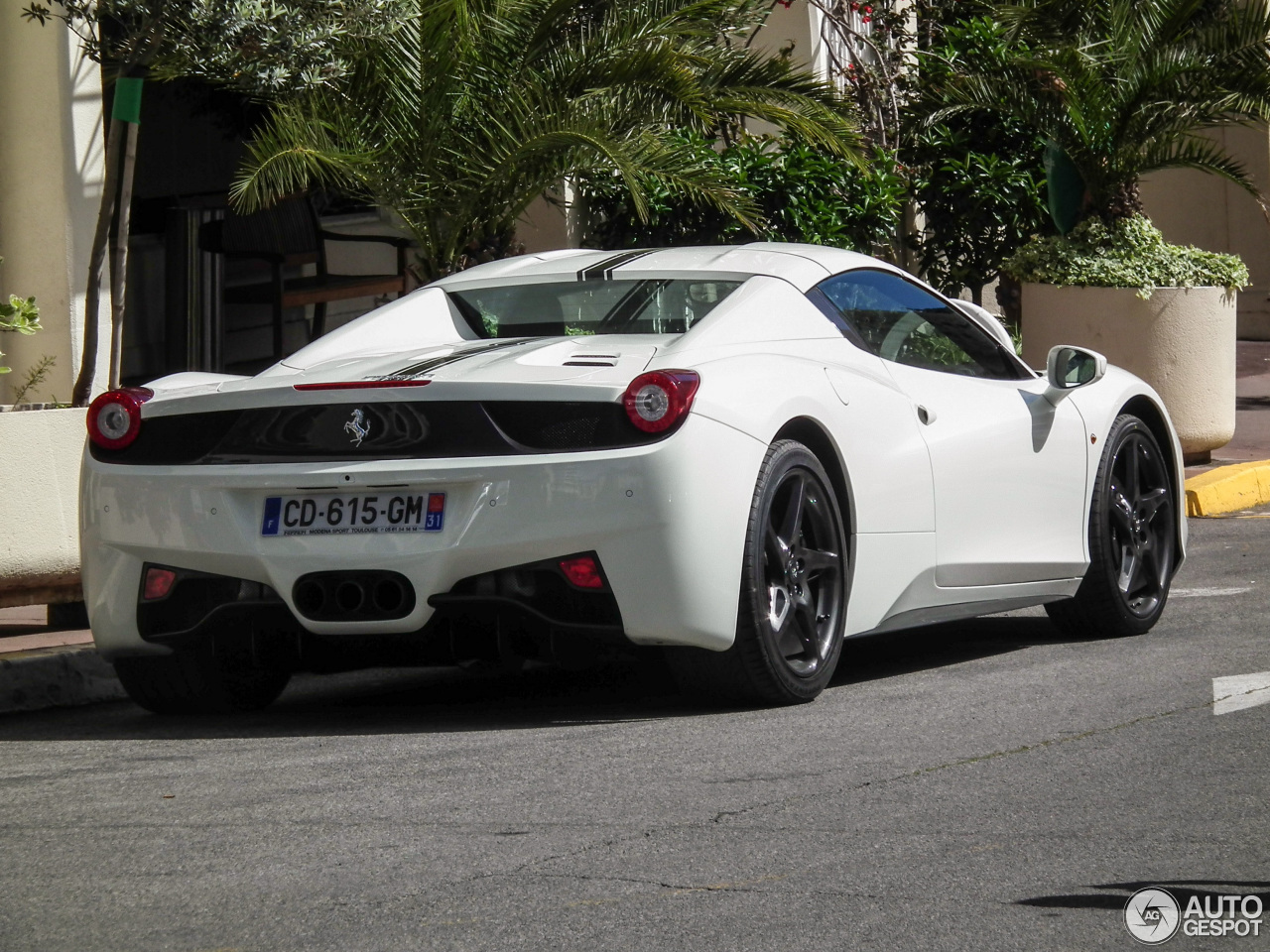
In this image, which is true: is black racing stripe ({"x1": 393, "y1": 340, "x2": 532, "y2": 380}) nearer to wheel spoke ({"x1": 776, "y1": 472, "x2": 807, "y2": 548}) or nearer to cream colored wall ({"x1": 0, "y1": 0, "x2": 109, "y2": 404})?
wheel spoke ({"x1": 776, "y1": 472, "x2": 807, "y2": 548})

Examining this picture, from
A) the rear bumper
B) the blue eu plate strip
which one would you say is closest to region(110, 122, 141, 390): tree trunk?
the rear bumper

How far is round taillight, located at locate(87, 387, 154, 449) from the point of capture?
529 centimetres

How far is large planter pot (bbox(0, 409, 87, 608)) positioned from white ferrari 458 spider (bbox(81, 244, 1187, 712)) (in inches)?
66.9

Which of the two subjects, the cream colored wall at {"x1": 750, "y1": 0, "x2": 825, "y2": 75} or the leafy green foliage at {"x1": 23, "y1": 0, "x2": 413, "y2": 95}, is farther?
the cream colored wall at {"x1": 750, "y1": 0, "x2": 825, "y2": 75}

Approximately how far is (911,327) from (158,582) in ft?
8.15

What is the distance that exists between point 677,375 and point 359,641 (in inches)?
44.0

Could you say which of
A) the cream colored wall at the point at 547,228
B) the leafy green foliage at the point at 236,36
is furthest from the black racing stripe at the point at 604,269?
the cream colored wall at the point at 547,228

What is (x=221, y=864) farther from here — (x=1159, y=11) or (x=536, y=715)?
(x=1159, y=11)

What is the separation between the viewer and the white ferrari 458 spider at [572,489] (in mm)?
4875

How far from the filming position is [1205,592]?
7.89 m

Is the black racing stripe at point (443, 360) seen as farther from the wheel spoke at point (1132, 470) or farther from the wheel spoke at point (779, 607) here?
the wheel spoke at point (1132, 470)

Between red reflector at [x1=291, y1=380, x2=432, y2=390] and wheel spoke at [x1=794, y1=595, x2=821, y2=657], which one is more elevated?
red reflector at [x1=291, y1=380, x2=432, y2=390]

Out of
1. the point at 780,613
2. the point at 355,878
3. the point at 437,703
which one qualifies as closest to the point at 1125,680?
the point at 780,613

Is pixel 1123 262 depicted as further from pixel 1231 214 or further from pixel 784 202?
pixel 1231 214
